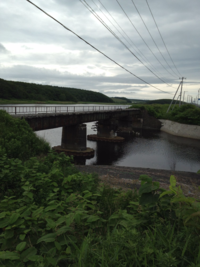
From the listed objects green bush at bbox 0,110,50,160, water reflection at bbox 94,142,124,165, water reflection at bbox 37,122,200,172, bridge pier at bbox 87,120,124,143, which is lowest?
water reflection at bbox 94,142,124,165

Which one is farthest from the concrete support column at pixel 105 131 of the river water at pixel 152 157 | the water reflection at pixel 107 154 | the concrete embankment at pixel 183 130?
the concrete embankment at pixel 183 130

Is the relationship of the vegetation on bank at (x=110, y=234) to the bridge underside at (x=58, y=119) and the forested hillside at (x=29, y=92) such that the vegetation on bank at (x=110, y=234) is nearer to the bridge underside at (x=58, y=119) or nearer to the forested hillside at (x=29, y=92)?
the bridge underside at (x=58, y=119)

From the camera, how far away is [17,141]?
42.7ft

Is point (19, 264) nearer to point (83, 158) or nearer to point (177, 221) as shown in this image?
point (177, 221)

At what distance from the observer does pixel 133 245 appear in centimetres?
308

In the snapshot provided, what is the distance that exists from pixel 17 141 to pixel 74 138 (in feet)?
85.4

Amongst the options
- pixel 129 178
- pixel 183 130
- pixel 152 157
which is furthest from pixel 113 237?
pixel 183 130

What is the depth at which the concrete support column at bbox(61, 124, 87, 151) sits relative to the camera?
39062mm

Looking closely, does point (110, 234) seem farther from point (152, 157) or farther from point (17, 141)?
point (152, 157)

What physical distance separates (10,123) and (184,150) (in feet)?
121

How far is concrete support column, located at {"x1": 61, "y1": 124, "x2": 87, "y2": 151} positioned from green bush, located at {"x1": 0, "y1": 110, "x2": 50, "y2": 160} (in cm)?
2098

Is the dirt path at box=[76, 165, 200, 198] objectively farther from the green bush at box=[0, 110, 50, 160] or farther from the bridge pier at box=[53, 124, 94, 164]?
the bridge pier at box=[53, 124, 94, 164]

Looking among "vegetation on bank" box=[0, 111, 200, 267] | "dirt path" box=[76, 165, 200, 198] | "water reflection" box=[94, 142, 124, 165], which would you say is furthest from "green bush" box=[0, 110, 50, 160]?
"water reflection" box=[94, 142, 124, 165]

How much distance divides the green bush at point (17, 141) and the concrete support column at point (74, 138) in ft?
68.8
